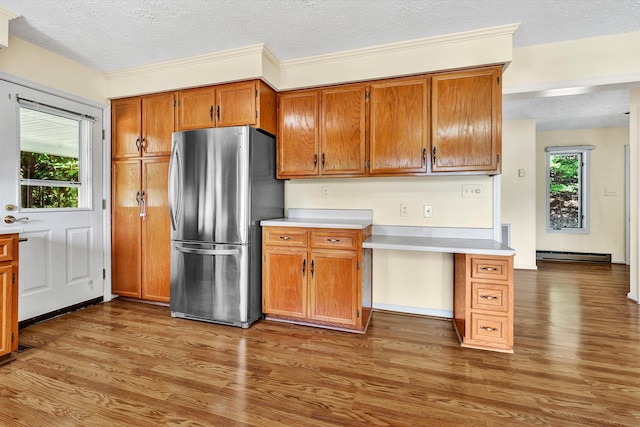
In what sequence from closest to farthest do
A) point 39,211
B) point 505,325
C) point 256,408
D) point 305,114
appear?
point 256,408
point 505,325
point 39,211
point 305,114

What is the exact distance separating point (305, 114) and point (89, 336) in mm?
2679

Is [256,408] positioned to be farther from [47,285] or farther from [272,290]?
[47,285]

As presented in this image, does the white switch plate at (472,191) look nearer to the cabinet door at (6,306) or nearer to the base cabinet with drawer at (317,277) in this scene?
the base cabinet with drawer at (317,277)

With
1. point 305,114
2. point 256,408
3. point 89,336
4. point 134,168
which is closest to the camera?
point 256,408

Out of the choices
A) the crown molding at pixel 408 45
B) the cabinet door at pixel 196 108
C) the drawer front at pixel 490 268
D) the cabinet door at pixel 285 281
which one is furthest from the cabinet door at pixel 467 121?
the cabinet door at pixel 196 108

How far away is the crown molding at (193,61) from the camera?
2.75m

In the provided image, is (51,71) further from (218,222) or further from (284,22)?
(284,22)

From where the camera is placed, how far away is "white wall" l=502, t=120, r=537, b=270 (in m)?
5.11

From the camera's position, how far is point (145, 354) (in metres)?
2.25

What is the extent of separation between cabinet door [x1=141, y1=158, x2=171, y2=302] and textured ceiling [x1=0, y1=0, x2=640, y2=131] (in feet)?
3.74

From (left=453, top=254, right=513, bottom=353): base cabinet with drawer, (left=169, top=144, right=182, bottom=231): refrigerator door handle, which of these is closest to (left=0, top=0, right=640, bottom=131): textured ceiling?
(left=169, top=144, right=182, bottom=231): refrigerator door handle

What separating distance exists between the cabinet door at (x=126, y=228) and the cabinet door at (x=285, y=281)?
1.53 metres

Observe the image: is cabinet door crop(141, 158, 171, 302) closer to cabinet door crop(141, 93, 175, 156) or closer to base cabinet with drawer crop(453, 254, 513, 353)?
cabinet door crop(141, 93, 175, 156)

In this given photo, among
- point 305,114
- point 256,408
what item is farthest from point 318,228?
point 256,408
